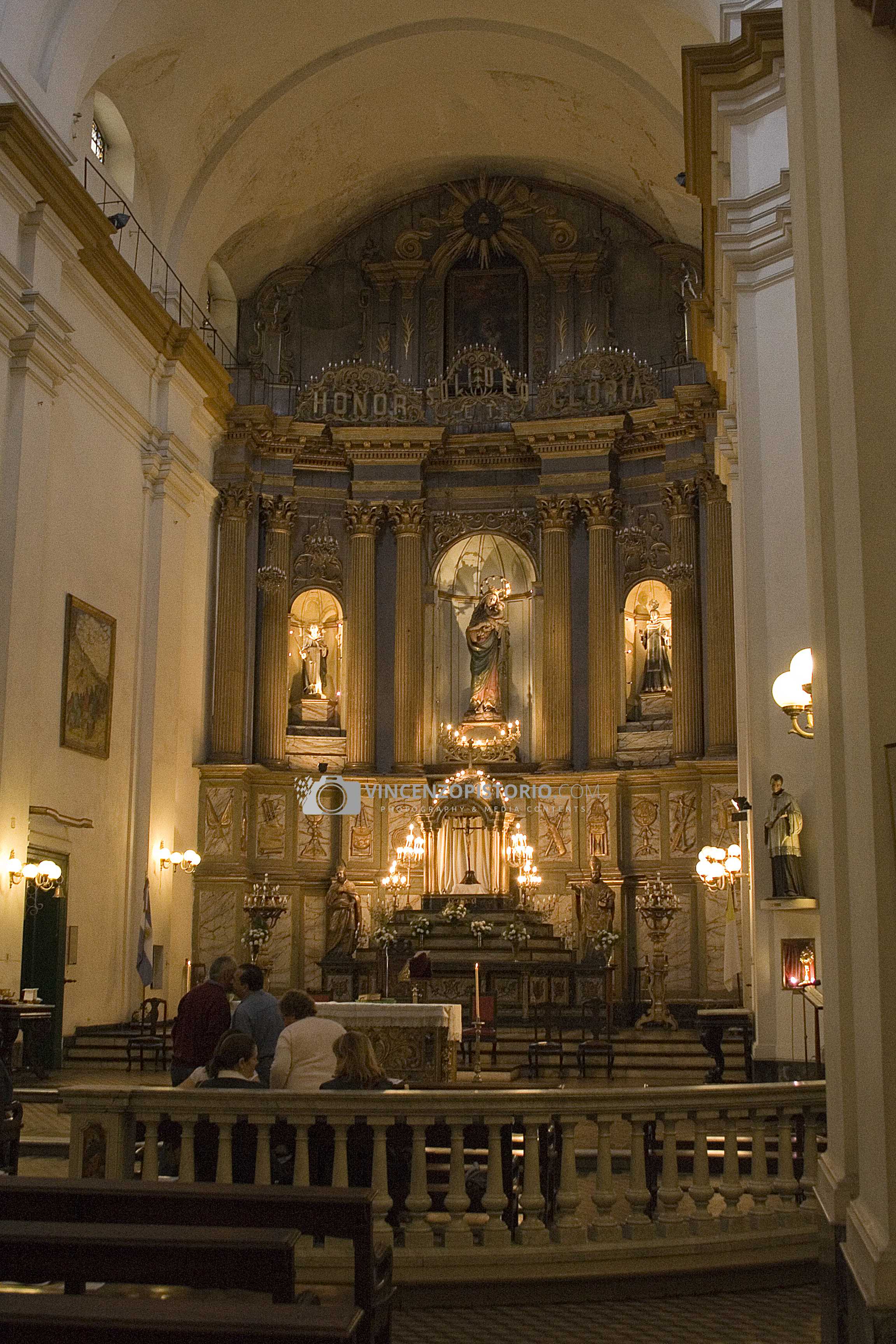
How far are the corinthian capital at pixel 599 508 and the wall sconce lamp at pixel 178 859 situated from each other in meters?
7.93

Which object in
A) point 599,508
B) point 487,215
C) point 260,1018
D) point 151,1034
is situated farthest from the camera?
point 487,215

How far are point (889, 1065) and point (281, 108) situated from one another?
20472 mm

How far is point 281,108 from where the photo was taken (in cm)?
2172

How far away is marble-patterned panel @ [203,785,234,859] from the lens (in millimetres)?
21734

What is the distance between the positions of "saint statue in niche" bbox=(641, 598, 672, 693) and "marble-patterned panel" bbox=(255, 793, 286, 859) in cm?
592

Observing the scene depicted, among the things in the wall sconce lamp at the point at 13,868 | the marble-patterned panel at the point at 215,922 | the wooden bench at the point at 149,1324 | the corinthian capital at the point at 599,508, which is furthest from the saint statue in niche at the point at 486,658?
the wooden bench at the point at 149,1324

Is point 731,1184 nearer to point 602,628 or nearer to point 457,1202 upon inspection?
point 457,1202

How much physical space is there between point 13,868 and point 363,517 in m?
9.98

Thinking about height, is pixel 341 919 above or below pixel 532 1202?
above

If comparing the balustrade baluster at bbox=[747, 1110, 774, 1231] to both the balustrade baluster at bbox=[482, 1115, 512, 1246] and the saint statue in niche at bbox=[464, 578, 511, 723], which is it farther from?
the saint statue in niche at bbox=[464, 578, 511, 723]

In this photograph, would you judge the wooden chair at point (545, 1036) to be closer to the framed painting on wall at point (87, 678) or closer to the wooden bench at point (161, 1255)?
the framed painting on wall at point (87, 678)

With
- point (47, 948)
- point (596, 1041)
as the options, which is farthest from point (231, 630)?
point (596, 1041)

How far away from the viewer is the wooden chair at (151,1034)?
16500 mm

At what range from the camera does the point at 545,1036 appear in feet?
59.1
